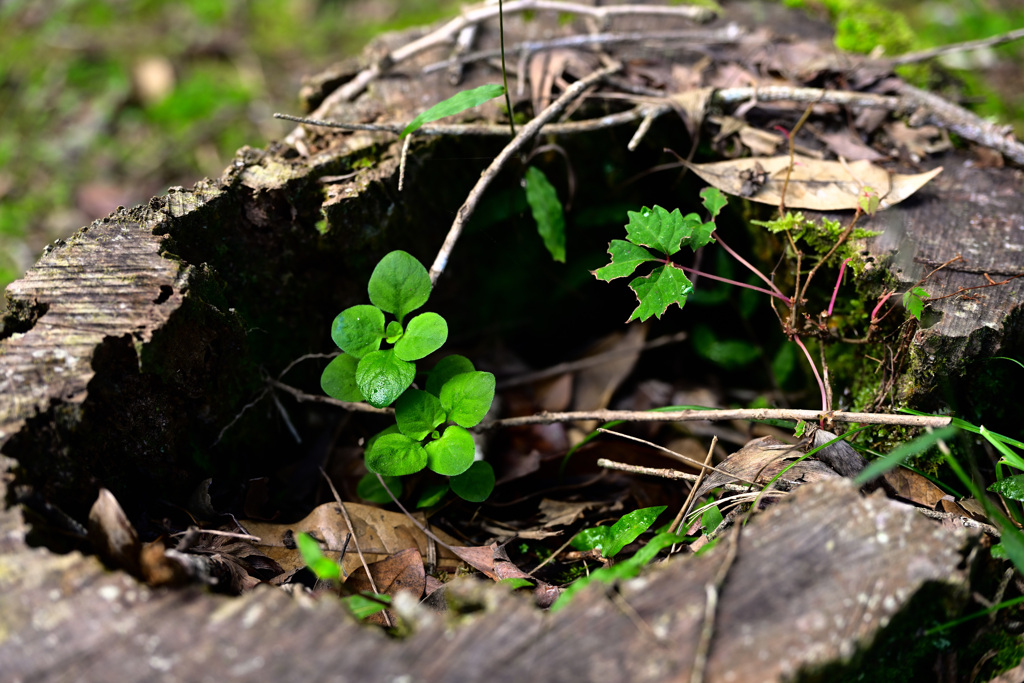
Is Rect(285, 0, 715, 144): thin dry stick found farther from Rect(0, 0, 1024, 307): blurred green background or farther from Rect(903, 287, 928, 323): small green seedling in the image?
Rect(903, 287, 928, 323): small green seedling

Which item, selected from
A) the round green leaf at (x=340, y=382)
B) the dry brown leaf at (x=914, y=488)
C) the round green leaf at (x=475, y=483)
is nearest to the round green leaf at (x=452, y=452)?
the round green leaf at (x=475, y=483)

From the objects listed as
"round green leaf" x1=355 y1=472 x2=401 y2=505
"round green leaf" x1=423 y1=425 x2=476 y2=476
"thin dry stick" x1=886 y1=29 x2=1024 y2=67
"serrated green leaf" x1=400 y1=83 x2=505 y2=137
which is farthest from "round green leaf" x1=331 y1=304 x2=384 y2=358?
"thin dry stick" x1=886 y1=29 x2=1024 y2=67

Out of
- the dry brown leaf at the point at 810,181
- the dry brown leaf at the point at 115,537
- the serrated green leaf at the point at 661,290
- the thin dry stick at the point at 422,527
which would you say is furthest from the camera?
the dry brown leaf at the point at 810,181

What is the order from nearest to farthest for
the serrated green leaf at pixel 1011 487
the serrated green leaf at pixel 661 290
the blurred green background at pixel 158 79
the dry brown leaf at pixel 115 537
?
the dry brown leaf at pixel 115 537 < the serrated green leaf at pixel 1011 487 < the serrated green leaf at pixel 661 290 < the blurred green background at pixel 158 79

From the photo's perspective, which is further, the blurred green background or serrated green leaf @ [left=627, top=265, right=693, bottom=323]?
the blurred green background

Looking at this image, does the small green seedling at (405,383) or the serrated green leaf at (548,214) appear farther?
the serrated green leaf at (548,214)

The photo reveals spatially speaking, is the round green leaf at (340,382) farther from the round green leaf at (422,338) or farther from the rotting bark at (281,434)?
the rotting bark at (281,434)

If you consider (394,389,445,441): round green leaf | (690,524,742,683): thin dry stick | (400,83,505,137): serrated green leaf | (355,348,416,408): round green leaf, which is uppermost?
(400,83,505,137): serrated green leaf
